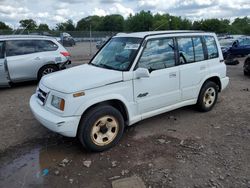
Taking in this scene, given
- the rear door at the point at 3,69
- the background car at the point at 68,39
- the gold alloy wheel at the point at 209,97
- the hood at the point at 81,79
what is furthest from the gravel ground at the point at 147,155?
the background car at the point at 68,39

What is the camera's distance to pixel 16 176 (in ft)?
11.3

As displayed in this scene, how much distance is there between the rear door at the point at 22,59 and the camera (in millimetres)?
7930

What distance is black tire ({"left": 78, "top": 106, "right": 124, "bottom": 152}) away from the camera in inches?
147

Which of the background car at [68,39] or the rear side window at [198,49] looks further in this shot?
the background car at [68,39]

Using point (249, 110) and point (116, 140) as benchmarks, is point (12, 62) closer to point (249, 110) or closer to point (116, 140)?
point (116, 140)

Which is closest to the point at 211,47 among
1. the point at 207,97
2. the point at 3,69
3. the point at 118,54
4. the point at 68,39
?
the point at 207,97

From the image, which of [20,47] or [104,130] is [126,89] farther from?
[20,47]

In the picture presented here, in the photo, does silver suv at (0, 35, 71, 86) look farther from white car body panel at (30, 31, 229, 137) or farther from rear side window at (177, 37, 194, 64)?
rear side window at (177, 37, 194, 64)

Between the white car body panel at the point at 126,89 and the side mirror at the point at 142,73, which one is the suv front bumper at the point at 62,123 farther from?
the side mirror at the point at 142,73

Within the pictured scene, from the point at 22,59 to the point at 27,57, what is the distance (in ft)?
0.63

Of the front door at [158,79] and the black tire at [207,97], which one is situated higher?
the front door at [158,79]

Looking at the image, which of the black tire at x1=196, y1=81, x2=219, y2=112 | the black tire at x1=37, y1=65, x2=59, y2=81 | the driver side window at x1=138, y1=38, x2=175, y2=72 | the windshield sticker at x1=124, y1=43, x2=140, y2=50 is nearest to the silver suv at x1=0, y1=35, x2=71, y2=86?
the black tire at x1=37, y1=65, x2=59, y2=81

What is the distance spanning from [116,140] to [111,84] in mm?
966

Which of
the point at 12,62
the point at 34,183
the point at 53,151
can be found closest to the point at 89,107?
the point at 53,151
